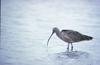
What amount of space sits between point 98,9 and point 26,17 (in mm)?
812

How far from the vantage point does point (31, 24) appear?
13.0ft

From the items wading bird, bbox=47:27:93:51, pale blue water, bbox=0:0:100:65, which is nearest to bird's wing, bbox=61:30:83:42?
wading bird, bbox=47:27:93:51

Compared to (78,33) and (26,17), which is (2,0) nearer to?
(26,17)

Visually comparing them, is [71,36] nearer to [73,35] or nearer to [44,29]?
[73,35]

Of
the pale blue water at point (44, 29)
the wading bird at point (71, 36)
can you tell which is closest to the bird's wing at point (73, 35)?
the wading bird at point (71, 36)

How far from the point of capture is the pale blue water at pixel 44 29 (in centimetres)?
363

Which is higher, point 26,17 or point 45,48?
point 26,17

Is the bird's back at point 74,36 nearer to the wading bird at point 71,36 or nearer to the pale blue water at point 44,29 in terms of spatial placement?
the wading bird at point 71,36

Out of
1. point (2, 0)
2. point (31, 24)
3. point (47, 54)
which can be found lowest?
point (47, 54)

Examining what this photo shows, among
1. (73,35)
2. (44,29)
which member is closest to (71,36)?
(73,35)

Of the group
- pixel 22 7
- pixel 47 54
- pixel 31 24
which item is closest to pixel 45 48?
pixel 47 54

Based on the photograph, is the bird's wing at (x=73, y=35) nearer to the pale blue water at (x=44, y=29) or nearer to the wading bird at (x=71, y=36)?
the wading bird at (x=71, y=36)

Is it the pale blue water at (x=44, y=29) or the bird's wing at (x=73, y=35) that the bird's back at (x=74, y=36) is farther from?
the pale blue water at (x=44, y=29)

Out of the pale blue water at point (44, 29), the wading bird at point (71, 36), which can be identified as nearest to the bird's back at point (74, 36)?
the wading bird at point (71, 36)
